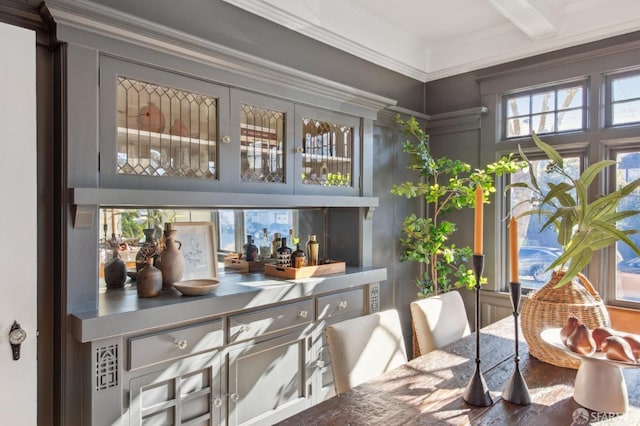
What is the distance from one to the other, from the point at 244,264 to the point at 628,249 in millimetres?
2607

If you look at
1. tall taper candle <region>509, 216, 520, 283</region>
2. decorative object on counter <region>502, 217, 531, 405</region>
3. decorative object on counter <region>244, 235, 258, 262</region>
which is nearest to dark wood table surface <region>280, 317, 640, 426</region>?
decorative object on counter <region>502, 217, 531, 405</region>

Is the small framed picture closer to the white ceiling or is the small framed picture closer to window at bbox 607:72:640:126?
the white ceiling

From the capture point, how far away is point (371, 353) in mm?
1798

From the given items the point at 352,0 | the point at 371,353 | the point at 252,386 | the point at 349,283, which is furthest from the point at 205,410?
the point at 352,0

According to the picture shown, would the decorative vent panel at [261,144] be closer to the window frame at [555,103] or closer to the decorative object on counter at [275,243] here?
the decorative object on counter at [275,243]

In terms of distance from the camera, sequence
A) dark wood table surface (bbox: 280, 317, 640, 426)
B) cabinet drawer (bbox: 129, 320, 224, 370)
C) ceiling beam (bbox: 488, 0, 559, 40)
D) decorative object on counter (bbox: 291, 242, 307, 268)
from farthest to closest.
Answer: decorative object on counter (bbox: 291, 242, 307, 268) → ceiling beam (bbox: 488, 0, 559, 40) → cabinet drawer (bbox: 129, 320, 224, 370) → dark wood table surface (bbox: 280, 317, 640, 426)

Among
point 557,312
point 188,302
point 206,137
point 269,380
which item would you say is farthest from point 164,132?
point 557,312

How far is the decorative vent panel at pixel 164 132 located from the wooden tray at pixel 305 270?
78cm

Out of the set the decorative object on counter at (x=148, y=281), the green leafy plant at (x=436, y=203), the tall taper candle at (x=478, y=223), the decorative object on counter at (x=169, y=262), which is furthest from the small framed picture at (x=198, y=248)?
the tall taper candle at (x=478, y=223)

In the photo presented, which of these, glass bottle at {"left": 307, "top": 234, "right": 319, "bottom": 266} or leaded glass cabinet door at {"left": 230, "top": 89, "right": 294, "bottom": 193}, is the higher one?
leaded glass cabinet door at {"left": 230, "top": 89, "right": 294, "bottom": 193}

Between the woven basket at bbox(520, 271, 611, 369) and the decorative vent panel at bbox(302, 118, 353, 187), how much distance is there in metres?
1.49

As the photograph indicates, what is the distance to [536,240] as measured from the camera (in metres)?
3.33

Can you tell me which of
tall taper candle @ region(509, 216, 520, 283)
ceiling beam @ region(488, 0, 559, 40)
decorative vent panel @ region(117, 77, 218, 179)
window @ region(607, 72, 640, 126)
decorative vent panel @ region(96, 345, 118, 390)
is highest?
ceiling beam @ region(488, 0, 559, 40)

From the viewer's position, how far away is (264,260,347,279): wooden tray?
2.66 m
